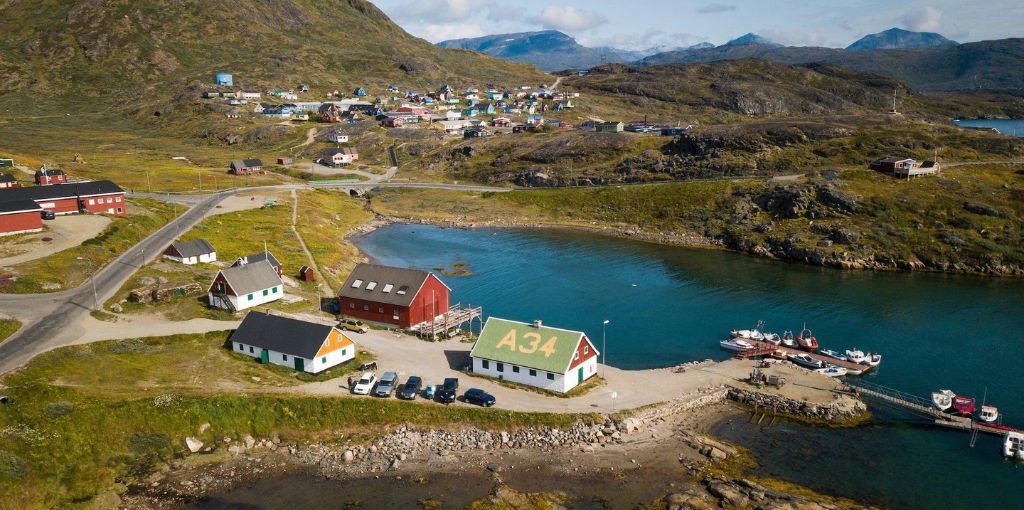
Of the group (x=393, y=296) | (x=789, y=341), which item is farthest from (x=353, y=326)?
(x=789, y=341)

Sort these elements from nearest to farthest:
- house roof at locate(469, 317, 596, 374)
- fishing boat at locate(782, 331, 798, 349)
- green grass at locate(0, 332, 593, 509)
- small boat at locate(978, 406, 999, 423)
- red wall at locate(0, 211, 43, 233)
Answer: green grass at locate(0, 332, 593, 509) → small boat at locate(978, 406, 999, 423) → house roof at locate(469, 317, 596, 374) → fishing boat at locate(782, 331, 798, 349) → red wall at locate(0, 211, 43, 233)

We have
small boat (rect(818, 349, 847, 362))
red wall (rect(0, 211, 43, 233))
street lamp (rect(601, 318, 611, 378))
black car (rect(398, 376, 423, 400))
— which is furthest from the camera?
red wall (rect(0, 211, 43, 233))

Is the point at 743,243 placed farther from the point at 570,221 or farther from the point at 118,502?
the point at 118,502

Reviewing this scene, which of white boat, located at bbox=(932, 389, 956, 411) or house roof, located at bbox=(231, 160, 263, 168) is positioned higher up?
house roof, located at bbox=(231, 160, 263, 168)

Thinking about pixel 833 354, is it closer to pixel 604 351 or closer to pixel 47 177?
pixel 604 351

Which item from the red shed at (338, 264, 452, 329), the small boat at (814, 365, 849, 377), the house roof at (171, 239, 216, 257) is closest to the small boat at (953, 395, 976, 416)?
the small boat at (814, 365, 849, 377)

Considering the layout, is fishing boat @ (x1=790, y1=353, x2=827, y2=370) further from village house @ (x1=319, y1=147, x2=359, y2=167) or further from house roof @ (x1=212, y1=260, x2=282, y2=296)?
village house @ (x1=319, y1=147, x2=359, y2=167)
